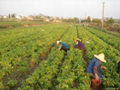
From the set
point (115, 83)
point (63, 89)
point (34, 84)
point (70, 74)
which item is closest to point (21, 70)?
point (34, 84)

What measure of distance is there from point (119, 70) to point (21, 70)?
4.69 meters

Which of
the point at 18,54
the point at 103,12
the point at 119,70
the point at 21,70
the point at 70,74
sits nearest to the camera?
the point at 70,74

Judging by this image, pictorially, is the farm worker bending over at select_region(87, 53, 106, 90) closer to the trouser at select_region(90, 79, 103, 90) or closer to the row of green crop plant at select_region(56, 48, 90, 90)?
the trouser at select_region(90, 79, 103, 90)

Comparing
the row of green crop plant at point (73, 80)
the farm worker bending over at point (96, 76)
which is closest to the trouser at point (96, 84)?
the farm worker bending over at point (96, 76)

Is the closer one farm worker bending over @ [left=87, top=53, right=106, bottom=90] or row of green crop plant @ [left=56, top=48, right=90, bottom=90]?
row of green crop plant @ [left=56, top=48, right=90, bottom=90]

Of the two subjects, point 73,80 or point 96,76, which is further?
point 73,80

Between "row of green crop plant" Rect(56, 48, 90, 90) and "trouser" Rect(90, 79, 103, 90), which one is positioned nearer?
"row of green crop plant" Rect(56, 48, 90, 90)

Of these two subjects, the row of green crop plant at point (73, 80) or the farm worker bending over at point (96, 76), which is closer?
the row of green crop plant at point (73, 80)

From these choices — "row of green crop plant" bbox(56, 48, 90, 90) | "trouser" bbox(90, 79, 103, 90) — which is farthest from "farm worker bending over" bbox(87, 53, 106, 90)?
"row of green crop plant" bbox(56, 48, 90, 90)

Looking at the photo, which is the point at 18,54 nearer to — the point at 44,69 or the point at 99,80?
the point at 44,69

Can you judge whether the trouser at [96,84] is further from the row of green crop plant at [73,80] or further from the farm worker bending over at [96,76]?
the row of green crop plant at [73,80]

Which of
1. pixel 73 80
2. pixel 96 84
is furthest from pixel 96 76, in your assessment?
pixel 73 80

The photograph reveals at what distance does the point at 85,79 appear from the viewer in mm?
6746

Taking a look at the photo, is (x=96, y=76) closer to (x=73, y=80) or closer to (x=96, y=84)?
(x=96, y=84)
